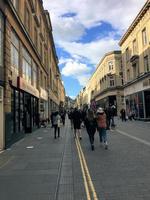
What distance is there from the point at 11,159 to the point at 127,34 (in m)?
38.3

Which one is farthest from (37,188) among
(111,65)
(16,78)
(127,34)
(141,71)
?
(111,65)

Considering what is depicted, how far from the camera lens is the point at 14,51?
56.7ft

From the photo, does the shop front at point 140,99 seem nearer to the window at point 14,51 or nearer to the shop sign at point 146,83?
the shop sign at point 146,83

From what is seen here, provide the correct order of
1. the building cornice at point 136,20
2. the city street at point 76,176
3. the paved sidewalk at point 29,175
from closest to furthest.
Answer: the city street at point 76,176
the paved sidewalk at point 29,175
the building cornice at point 136,20

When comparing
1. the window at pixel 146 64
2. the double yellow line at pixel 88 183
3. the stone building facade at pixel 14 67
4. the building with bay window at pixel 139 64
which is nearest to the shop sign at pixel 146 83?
the building with bay window at pixel 139 64

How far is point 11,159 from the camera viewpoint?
11.1 metres

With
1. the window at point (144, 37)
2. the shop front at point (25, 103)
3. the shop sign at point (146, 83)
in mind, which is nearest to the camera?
the shop front at point (25, 103)

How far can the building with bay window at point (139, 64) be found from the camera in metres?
36.8

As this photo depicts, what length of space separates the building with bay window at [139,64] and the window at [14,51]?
820 inches

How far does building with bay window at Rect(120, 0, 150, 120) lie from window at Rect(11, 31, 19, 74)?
2084cm

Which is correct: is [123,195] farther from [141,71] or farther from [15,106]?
[141,71]

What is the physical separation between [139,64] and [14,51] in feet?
85.1

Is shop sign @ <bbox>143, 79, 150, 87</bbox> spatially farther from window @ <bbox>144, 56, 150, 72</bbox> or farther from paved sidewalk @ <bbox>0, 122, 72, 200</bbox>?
paved sidewalk @ <bbox>0, 122, 72, 200</bbox>

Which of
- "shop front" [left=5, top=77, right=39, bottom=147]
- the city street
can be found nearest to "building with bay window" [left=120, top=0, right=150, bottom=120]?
"shop front" [left=5, top=77, right=39, bottom=147]
